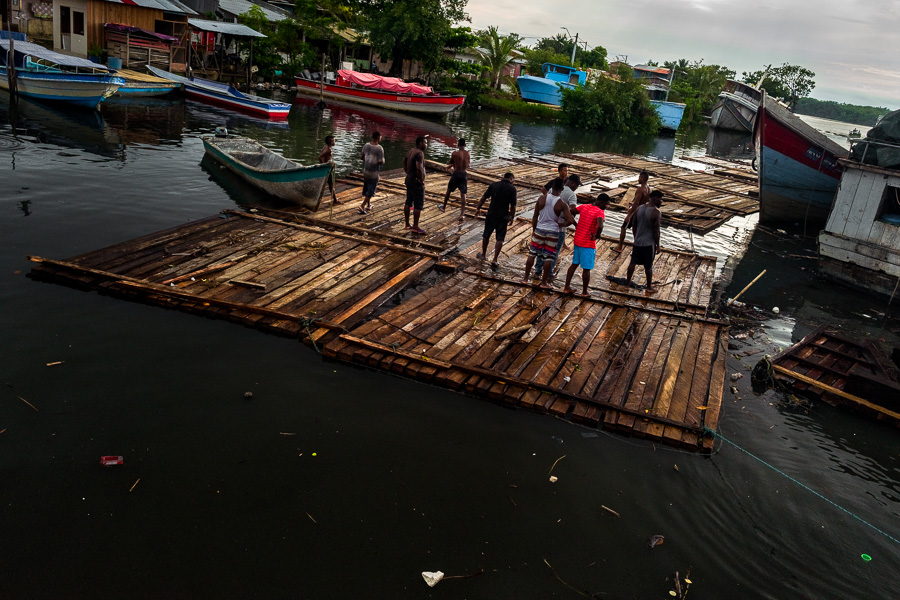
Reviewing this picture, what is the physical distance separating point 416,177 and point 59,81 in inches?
812

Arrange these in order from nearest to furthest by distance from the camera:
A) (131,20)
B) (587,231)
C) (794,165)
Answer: (587,231), (794,165), (131,20)

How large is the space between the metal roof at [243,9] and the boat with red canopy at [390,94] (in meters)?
7.48

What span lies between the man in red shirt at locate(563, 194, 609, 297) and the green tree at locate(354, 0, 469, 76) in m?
38.5

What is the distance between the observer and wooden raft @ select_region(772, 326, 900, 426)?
320 inches

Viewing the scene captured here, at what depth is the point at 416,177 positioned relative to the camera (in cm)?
1169

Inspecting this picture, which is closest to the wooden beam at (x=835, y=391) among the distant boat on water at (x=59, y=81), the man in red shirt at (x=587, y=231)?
the man in red shirt at (x=587, y=231)

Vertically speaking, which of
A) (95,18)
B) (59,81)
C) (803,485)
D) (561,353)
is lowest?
(803,485)

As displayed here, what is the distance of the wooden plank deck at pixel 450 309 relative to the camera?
7.37 m

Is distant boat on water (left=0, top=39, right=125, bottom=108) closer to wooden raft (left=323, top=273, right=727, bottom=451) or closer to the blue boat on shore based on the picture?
wooden raft (left=323, top=273, right=727, bottom=451)

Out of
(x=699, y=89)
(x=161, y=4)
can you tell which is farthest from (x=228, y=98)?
(x=699, y=89)

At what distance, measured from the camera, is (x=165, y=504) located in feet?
17.5

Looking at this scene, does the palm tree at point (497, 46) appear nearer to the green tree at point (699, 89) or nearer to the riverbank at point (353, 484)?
the green tree at point (699, 89)

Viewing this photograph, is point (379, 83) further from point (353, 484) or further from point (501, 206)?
point (353, 484)

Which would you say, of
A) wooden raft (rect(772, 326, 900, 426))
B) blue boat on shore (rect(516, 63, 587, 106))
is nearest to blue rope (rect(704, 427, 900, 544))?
wooden raft (rect(772, 326, 900, 426))
